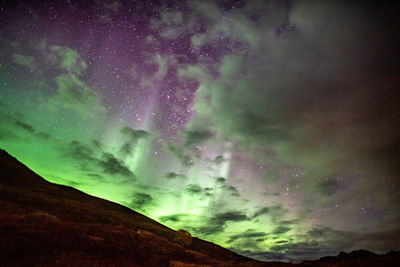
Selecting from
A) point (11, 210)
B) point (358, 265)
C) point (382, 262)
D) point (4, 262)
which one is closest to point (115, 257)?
point (4, 262)

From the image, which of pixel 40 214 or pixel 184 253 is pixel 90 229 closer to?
pixel 40 214

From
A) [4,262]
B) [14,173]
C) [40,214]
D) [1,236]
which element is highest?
[14,173]

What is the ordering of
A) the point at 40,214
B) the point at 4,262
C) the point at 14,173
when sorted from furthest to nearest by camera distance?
the point at 14,173, the point at 40,214, the point at 4,262

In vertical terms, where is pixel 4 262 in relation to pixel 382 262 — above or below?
below

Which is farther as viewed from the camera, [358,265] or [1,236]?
[358,265]

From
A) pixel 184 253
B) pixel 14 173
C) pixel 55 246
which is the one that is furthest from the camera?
pixel 14 173

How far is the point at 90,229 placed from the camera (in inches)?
1374

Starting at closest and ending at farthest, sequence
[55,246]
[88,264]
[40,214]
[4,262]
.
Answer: [4,262]
[88,264]
[55,246]
[40,214]

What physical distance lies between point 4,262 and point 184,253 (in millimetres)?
27116

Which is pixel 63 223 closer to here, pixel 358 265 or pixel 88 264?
pixel 88 264

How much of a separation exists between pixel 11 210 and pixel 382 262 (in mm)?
50445

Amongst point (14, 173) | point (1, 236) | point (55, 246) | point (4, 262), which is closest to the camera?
point (4, 262)

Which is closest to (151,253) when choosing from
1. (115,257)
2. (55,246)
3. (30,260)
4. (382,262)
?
(115,257)

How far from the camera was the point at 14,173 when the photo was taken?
79.9 m
